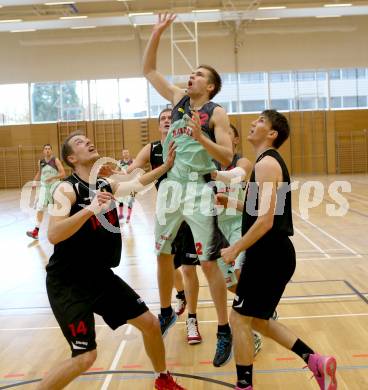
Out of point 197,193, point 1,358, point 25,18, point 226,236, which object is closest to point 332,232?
point 226,236

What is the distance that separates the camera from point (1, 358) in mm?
4500

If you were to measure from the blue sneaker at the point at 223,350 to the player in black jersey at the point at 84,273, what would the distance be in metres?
0.65

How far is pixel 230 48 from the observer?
87.4 ft

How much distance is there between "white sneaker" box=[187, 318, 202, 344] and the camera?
4664 mm

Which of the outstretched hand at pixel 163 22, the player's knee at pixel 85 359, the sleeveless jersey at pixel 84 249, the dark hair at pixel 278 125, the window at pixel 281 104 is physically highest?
the window at pixel 281 104

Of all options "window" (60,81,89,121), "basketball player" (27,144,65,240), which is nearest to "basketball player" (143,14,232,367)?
"basketball player" (27,144,65,240)

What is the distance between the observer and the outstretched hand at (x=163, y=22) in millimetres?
4402

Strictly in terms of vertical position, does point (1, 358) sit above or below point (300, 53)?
below

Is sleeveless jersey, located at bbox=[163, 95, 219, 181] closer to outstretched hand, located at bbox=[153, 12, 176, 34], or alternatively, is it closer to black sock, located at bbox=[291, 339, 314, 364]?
outstretched hand, located at bbox=[153, 12, 176, 34]

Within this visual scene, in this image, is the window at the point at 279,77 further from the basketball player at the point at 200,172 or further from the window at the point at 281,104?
the basketball player at the point at 200,172

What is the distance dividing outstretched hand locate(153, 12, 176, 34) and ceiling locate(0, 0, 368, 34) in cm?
1792

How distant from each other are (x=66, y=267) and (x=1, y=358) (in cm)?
178

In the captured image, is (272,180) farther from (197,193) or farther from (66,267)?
(66,267)

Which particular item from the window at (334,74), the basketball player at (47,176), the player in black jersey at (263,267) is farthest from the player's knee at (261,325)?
the window at (334,74)
